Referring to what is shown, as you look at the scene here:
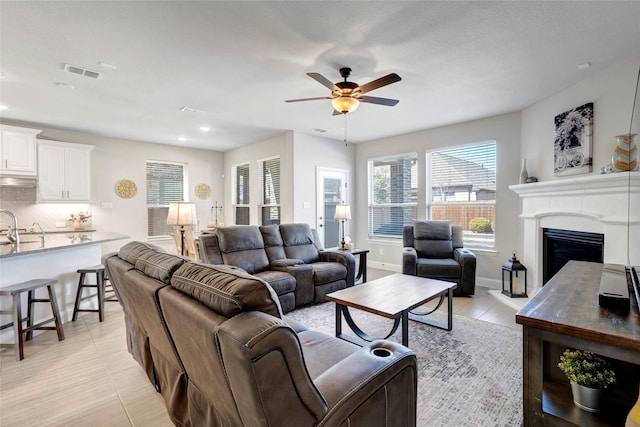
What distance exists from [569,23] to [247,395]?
3.18m

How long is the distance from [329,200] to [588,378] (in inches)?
200

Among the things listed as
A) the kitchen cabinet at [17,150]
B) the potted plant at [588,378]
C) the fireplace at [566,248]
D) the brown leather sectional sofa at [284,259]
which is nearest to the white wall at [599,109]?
the fireplace at [566,248]

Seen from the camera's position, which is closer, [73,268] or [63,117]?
[73,268]

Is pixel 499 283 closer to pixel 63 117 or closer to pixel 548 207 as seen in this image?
pixel 548 207

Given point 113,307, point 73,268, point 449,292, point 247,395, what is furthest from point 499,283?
point 73,268

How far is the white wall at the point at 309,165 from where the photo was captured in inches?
217

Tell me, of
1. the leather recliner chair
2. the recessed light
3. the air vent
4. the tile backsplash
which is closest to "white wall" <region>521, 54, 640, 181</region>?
the leather recliner chair

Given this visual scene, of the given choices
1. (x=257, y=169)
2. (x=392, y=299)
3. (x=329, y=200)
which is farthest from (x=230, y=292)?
(x=257, y=169)

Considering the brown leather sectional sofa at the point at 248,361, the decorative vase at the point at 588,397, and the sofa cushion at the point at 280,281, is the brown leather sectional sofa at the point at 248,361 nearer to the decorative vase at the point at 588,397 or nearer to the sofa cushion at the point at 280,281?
the decorative vase at the point at 588,397

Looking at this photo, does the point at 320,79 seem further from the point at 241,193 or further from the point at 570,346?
the point at 241,193

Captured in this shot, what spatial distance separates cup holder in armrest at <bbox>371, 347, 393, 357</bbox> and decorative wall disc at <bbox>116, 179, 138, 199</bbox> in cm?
642

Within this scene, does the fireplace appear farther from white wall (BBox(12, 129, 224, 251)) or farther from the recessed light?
white wall (BBox(12, 129, 224, 251))

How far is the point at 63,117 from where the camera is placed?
457 cm

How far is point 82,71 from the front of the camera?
298 centimetres
